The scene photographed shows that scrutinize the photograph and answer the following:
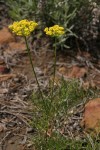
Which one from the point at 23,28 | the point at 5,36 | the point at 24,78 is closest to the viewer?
the point at 23,28

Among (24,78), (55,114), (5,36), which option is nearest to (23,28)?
(55,114)

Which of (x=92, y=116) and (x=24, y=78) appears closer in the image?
(x=92, y=116)

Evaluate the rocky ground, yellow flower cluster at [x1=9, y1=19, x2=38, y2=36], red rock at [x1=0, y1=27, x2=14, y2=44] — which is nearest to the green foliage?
the rocky ground

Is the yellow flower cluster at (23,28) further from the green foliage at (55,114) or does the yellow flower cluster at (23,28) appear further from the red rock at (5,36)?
the red rock at (5,36)

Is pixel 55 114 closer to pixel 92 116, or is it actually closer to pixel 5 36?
pixel 92 116

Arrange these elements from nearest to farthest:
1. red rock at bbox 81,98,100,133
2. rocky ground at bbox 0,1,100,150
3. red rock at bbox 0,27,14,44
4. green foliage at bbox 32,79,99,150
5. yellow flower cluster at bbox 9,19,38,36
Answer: yellow flower cluster at bbox 9,19,38,36, green foliage at bbox 32,79,99,150, red rock at bbox 81,98,100,133, rocky ground at bbox 0,1,100,150, red rock at bbox 0,27,14,44

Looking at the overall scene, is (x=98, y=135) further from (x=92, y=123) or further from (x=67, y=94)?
(x=67, y=94)

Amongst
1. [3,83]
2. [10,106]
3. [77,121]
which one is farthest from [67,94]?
[3,83]

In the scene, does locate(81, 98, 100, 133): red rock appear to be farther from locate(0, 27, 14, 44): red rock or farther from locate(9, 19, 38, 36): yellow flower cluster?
locate(0, 27, 14, 44): red rock
